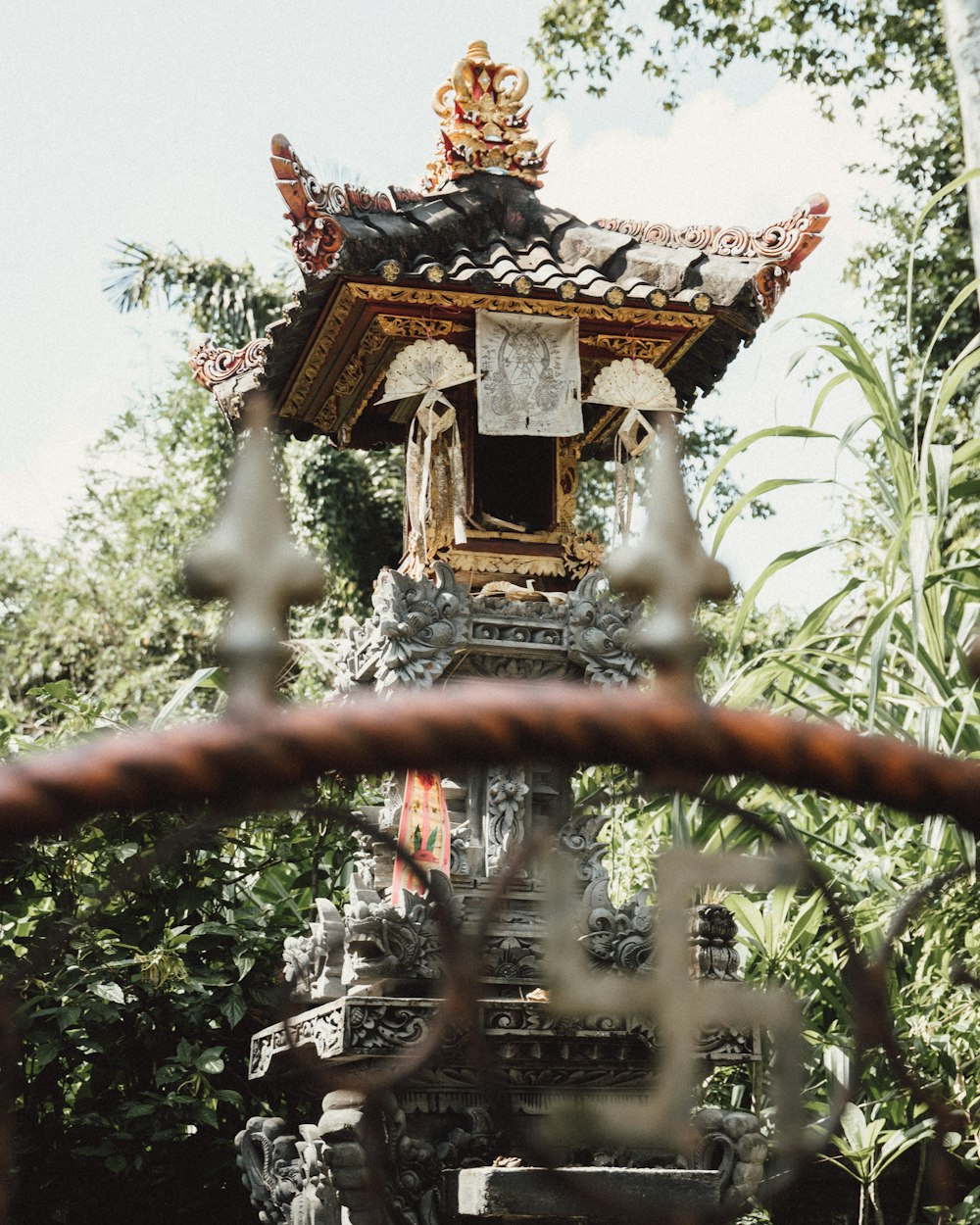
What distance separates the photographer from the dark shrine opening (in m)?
6.27

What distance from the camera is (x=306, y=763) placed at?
742 mm

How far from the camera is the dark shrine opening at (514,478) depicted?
627cm

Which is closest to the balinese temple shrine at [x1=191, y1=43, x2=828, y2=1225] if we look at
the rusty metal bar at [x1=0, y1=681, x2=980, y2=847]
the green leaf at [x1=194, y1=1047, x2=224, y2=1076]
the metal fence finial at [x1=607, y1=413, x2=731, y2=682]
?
the green leaf at [x1=194, y1=1047, x2=224, y2=1076]

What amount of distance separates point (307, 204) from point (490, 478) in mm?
1548

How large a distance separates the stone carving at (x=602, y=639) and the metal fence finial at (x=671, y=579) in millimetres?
4443

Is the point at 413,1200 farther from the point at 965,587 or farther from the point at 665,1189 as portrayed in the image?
the point at 965,587

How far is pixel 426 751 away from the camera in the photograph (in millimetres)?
739

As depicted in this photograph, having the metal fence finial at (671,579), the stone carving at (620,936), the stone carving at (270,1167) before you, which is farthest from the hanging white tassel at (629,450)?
the metal fence finial at (671,579)

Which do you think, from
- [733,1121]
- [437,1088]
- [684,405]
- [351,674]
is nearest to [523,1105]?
[437,1088]

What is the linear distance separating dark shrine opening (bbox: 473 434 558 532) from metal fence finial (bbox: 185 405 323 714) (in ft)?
17.0

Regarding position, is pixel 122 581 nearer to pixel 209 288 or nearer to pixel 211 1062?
pixel 209 288

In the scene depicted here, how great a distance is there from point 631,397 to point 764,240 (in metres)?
0.80

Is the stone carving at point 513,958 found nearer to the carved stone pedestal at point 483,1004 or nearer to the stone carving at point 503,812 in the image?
the carved stone pedestal at point 483,1004

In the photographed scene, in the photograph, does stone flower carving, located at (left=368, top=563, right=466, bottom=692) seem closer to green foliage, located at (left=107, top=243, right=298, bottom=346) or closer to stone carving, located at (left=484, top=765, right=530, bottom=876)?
stone carving, located at (left=484, top=765, right=530, bottom=876)
